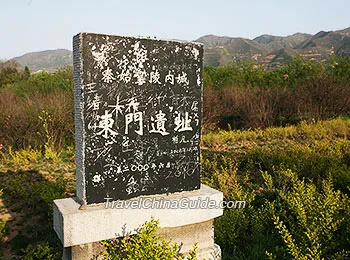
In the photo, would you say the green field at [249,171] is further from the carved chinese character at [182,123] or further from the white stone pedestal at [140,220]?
the carved chinese character at [182,123]

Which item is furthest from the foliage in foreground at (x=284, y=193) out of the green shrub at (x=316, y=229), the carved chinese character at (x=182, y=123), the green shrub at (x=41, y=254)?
the green shrub at (x=41, y=254)

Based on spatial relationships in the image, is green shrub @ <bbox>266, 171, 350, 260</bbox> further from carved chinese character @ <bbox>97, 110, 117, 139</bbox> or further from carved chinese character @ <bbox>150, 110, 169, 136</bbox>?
carved chinese character @ <bbox>97, 110, 117, 139</bbox>

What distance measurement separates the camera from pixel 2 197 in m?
4.57

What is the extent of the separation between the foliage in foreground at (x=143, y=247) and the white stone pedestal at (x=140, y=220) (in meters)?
0.08

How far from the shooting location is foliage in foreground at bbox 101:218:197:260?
8.16 feet

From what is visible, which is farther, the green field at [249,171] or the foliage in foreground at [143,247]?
the green field at [249,171]

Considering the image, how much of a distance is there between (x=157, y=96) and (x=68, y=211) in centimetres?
111

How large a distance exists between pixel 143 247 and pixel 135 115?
98 centimetres

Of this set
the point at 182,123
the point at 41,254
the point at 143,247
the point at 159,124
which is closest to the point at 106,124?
the point at 159,124

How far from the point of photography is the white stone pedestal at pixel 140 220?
257 centimetres

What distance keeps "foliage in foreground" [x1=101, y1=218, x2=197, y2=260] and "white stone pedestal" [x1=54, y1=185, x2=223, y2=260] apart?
76mm

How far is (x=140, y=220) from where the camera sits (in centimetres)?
281

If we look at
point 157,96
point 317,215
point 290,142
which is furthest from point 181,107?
point 290,142

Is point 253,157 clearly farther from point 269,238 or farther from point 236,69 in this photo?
point 236,69
